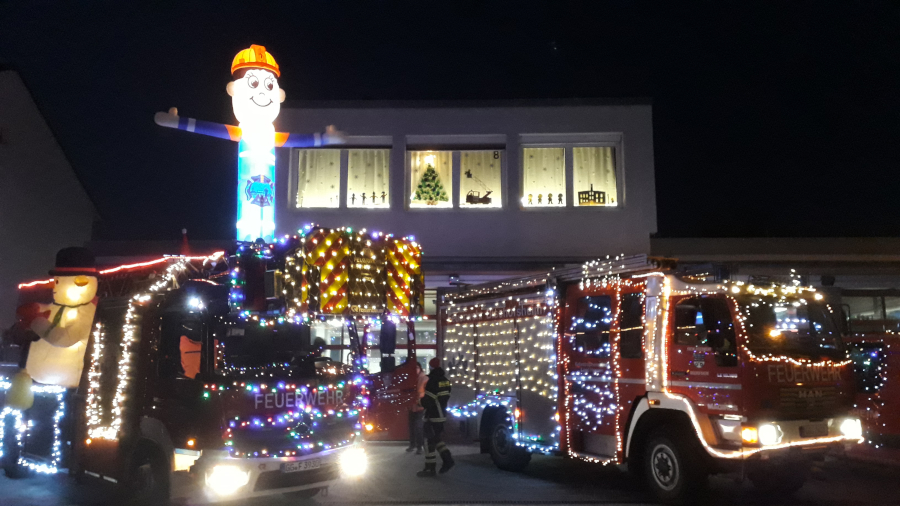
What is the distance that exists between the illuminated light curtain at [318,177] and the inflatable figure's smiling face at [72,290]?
8.12m

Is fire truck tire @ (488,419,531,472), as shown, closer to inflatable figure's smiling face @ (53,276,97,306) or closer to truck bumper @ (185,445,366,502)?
truck bumper @ (185,445,366,502)

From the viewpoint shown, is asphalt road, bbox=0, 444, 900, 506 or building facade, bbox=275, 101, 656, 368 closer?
asphalt road, bbox=0, 444, 900, 506

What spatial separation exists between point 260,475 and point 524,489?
12.8 feet

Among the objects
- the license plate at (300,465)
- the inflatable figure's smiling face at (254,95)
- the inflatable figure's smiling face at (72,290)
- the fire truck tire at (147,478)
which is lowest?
the fire truck tire at (147,478)

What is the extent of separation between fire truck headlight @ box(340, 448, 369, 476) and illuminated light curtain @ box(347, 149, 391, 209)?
10.6 m

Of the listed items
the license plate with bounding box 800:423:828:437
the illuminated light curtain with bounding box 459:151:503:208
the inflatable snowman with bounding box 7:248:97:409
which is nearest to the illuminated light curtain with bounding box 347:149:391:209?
the illuminated light curtain with bounding box 459:151:503:208

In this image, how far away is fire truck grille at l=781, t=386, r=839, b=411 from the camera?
24.8 ft

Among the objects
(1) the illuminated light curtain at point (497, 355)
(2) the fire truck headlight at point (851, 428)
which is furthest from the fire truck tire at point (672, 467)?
(1) the illuminated light curtain at point (497, 355)

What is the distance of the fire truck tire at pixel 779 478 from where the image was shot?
7.68 metres

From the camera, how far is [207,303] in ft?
24.6

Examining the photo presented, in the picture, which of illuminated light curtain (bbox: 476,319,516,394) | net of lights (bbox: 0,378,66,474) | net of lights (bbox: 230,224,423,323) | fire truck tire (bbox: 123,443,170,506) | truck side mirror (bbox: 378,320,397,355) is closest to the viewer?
fire truck tire (bbox: 123,443,170,506)

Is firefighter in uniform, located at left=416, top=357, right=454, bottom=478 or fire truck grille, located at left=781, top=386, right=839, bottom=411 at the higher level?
fire truck grille, located at left=781, top=386, right=839, bottom=411

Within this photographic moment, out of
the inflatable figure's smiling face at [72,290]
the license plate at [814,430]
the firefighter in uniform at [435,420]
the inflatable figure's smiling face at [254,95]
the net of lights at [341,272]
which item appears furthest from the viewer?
the inflatable figure's smiling face at [254,95]

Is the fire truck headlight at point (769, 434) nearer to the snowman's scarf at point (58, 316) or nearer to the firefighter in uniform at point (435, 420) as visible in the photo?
the firefighter in uniform at point (435, 420)
